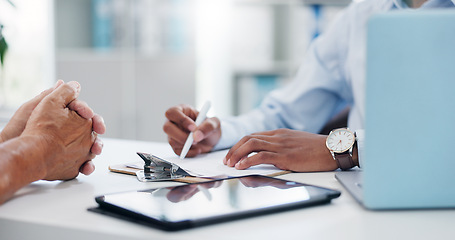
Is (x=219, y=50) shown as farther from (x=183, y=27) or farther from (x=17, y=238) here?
(x=17, y=238)

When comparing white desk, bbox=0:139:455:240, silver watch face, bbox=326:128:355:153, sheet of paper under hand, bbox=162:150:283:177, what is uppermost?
silver watch face, bbox=326:128:355:153

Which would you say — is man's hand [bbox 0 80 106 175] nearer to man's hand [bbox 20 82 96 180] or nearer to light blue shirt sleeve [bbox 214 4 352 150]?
man's hand [bbox 20 82 96 180]

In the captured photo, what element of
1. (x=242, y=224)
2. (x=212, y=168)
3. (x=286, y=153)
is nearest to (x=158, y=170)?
(x=212, y=168)

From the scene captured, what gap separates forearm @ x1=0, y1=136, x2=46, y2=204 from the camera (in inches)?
24.3

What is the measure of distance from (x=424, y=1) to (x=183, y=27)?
2.05 m

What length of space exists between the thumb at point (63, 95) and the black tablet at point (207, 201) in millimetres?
221

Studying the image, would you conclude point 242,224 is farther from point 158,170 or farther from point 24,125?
point 24,125

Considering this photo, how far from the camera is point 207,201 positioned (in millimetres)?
589

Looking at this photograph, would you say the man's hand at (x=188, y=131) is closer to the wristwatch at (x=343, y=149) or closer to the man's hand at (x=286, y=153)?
the man's hand at (x=286, y=153)

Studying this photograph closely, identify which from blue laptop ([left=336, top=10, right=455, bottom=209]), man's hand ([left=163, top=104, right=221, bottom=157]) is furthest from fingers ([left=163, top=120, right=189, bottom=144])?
blue laptop ([left=336, top=10, right=455, bottom=209])

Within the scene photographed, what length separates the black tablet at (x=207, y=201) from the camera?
52 centimetres

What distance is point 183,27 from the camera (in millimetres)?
3078

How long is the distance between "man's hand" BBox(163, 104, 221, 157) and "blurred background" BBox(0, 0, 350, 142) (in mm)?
1755

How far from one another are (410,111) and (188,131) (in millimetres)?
604
